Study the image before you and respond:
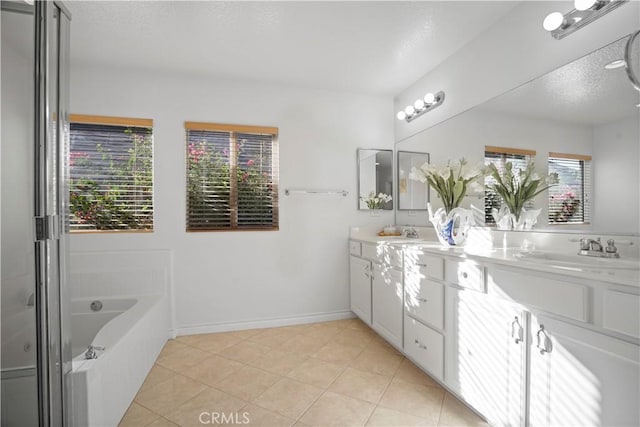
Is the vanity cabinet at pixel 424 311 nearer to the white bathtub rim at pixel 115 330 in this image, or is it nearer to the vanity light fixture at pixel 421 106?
the vanity light fixture at pixel 421 106

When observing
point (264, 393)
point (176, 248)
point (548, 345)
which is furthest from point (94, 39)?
point (548, 345)

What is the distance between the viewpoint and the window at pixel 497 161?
190cm

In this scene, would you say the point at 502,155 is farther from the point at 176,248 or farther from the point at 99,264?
the point at 99,264

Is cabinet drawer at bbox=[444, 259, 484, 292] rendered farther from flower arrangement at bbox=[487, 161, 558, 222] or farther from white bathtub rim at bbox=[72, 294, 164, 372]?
white bathtub rim at bbox=[72, 294, 164, 372]

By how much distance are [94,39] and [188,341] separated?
2.46 metres

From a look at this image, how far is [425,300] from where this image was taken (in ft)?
6.41

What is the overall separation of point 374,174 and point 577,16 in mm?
1945

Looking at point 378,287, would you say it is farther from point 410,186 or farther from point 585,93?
point 585,93

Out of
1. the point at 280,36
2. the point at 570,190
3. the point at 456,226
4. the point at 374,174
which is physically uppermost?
the point at 280,36

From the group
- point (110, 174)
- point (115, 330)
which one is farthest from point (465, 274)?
point (110, 174)

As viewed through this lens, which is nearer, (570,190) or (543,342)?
(543,342)

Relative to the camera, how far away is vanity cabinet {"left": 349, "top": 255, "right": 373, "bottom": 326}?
2752 mm

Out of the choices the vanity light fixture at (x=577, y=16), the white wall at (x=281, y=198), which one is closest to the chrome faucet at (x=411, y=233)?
the white wall at (x=281, y=198)

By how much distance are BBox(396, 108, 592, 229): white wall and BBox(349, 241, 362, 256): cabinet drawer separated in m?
0.59
